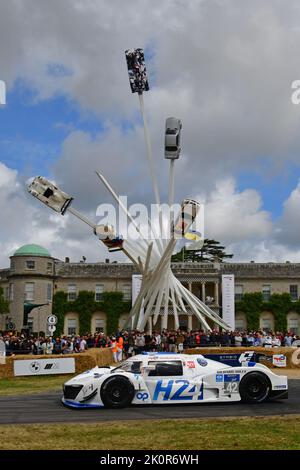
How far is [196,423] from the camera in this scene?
13.5 meters

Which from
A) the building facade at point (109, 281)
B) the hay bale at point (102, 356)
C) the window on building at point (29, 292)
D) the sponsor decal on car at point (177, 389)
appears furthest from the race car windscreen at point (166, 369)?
the window on building at point (29, 292)

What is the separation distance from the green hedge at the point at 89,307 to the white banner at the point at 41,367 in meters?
50.9

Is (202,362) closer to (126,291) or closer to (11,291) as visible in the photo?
(126,291)

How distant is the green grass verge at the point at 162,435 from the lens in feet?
36.1

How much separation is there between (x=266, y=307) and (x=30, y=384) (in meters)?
57.5

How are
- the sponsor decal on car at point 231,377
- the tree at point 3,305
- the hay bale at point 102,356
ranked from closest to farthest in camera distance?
the sponsor decal on car at point 231,377, the hay bale at point 102,356, the tree at point 3,305

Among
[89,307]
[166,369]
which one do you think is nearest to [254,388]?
[166,369]

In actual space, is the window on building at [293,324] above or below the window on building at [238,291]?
below

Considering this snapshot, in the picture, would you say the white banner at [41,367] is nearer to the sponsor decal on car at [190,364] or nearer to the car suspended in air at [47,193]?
the sponsor decal on car at [190,364]

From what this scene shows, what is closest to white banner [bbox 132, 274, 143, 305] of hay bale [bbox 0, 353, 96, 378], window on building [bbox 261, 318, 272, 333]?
window on building [bbox 261, 318, 272, 333]

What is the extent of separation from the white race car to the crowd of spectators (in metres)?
15.9

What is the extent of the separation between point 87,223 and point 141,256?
4.85 meters

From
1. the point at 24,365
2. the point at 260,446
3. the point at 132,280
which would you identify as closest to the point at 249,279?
the point at 132,280
